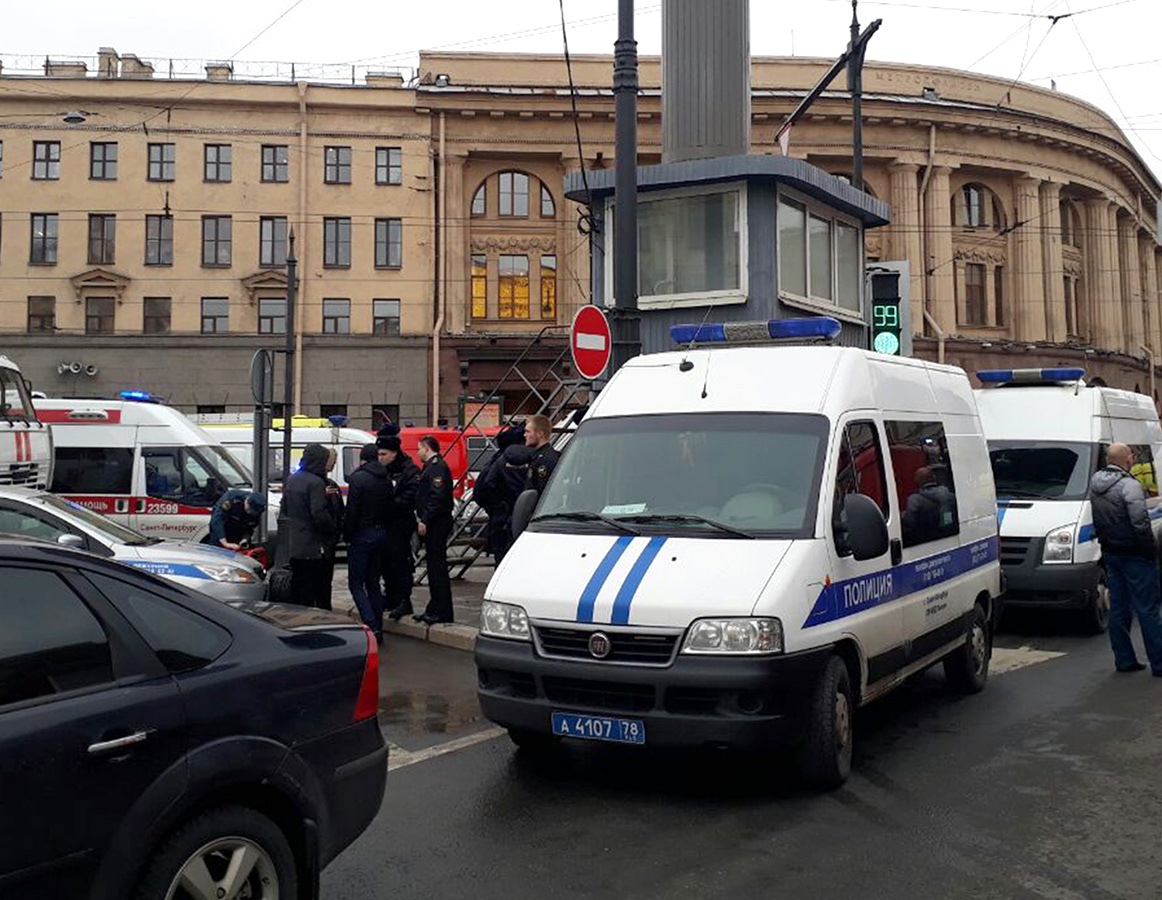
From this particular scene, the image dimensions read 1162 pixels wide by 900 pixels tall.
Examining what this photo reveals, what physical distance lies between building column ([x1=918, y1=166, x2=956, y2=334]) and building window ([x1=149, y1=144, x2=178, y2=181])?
28.8 metres

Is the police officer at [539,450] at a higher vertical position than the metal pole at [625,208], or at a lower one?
lower

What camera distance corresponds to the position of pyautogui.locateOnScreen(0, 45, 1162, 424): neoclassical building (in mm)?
40969

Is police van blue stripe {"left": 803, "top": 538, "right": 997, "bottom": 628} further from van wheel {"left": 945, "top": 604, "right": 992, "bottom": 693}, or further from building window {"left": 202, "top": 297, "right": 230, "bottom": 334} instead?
building window {"left": 202, "top": 297, "right": 230, "bottom": 334}

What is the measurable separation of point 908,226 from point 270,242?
24440 millimetres

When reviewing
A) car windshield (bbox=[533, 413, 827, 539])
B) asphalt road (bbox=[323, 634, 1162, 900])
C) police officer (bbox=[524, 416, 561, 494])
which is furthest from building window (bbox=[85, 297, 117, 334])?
car windshield (bbox=[533, 413, 827, 539])

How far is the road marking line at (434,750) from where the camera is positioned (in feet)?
21.5

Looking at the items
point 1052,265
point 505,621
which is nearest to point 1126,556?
point 505,621

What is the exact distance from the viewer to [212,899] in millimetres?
3445

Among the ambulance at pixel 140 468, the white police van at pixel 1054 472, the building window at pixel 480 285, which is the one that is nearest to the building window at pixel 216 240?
the building window at pixel 480 285

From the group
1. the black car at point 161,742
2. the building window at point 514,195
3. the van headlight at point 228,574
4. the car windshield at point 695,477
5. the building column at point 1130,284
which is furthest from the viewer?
the building column at point 1130,284

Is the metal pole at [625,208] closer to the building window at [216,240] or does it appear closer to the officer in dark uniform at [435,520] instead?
the officer in dark uniform at [435,520]

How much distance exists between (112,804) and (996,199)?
49.4 m

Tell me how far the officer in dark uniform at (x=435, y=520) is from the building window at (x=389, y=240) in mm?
32272

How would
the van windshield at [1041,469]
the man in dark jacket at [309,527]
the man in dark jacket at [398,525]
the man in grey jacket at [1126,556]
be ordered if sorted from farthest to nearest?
the van windshield at [1041,469]
the man in dark jacket at [398,525]
the man in dark jacket at [309,527]
the man in grey jacket at [1126,556]
